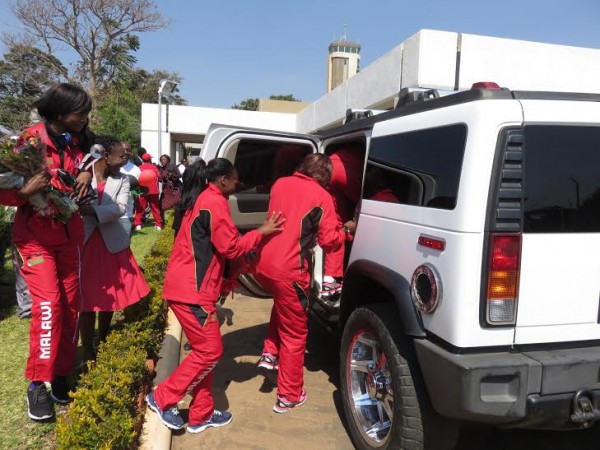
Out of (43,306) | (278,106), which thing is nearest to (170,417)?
(43,306)

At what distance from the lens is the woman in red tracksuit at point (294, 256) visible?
3.31 meters

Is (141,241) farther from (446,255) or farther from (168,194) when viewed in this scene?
(446,255)

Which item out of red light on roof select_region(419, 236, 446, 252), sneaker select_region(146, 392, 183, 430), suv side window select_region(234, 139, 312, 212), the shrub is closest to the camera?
red light on roof select_region(419, 236, 446, 252)

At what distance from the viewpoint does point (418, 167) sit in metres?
2.54

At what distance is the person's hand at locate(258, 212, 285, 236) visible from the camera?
3175 mm

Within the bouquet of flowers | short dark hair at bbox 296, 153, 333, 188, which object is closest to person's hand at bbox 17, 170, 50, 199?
the bouquet of flowers

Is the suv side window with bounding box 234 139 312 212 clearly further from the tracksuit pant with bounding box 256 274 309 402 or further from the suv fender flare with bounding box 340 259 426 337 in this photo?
the suv fender flare with bounding box 340 259 426 337

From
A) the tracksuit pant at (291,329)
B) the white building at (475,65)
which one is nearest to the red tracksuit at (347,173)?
the tracksuit pant at (291,329)

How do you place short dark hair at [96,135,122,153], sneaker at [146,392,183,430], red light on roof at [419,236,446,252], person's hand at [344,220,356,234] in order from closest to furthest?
1. red light on roof at [419,236,446,252]
2. sneaker at [146,392,183,430]
3. short dark hair at [96,135,122,153]
4. person's hand at [344,220,356,234]

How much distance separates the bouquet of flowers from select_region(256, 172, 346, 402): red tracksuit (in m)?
1.32

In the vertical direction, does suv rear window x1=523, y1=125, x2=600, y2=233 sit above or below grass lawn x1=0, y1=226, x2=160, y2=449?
above

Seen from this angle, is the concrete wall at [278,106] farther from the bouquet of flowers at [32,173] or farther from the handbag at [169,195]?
the bouquet of flowers at [32,173]

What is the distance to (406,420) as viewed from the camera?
7.82 feet

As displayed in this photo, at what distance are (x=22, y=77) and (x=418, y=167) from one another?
33901mm
